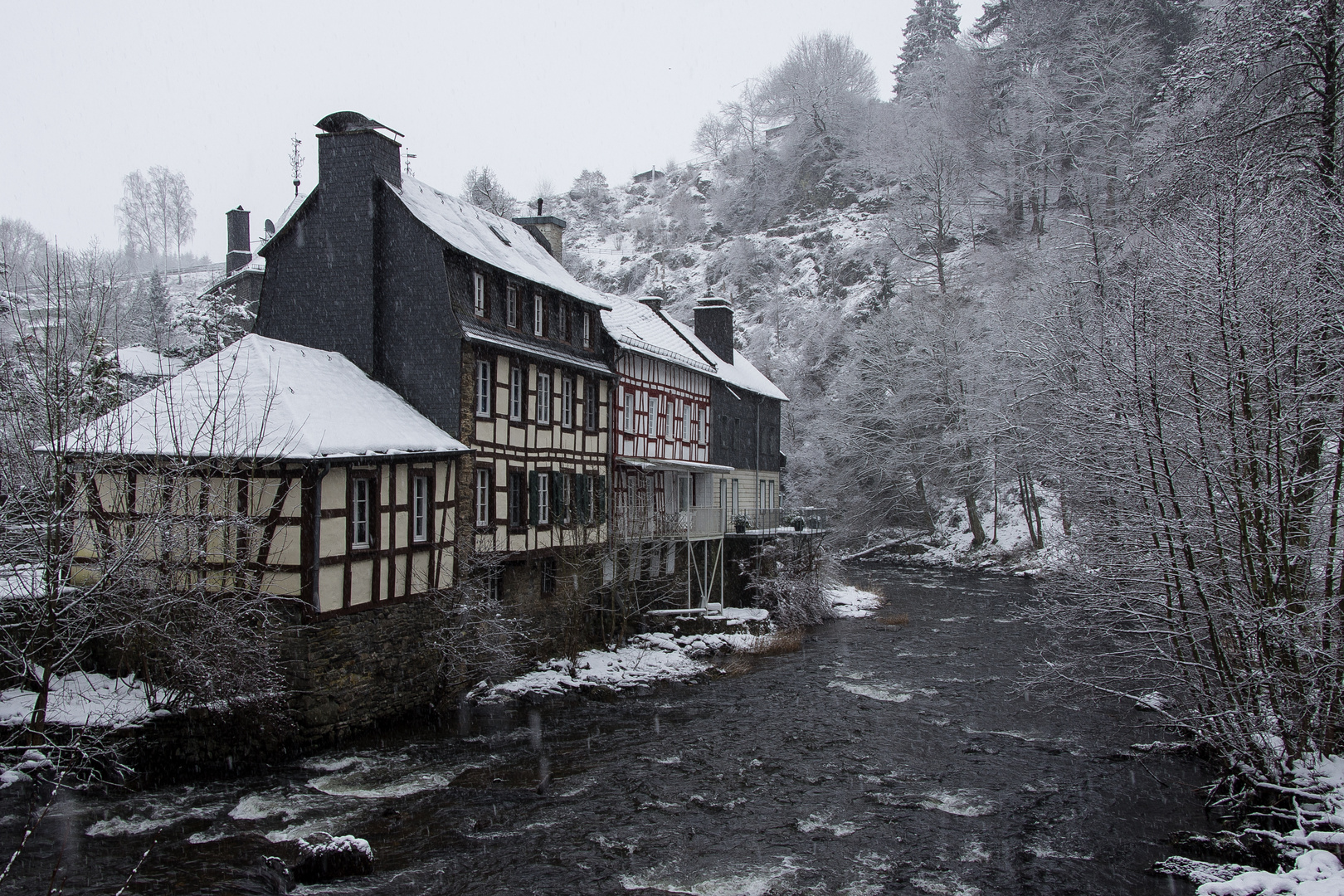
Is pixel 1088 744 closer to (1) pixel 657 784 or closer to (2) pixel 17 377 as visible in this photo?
(1) pixel 657 784

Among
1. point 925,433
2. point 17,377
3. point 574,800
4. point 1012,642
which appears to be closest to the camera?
point 17,377

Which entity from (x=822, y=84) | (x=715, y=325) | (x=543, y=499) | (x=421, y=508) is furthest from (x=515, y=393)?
(x=822, y=84)

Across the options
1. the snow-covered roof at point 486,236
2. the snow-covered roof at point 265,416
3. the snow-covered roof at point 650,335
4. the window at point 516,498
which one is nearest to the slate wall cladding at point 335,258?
the snow-covered roof at point 486,236

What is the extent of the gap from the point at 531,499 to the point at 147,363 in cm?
2147

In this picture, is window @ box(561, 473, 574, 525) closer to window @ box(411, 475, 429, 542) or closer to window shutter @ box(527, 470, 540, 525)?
window shutter @ box(527, 470, 540, 525)

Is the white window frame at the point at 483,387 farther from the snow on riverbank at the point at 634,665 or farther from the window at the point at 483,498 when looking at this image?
the snow on riverbank at the point at 634,665

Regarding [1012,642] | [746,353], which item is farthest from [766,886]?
[746,353]

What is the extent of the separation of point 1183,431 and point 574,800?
31.6 feet

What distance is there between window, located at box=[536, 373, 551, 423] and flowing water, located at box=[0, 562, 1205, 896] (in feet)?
22.9

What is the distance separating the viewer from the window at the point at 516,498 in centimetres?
2009

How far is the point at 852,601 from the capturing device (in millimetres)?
31594

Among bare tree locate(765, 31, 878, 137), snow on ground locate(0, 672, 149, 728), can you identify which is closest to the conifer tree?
bare tree locate(765, 31, 878, 137)

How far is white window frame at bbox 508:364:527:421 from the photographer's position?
2006 cm

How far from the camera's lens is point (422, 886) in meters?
9.98
